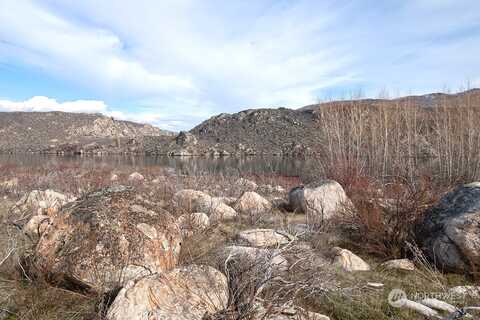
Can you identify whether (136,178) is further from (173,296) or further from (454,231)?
(173,296)

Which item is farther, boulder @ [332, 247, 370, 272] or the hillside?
the hillside

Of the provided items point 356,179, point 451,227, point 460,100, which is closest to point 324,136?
point 356,179

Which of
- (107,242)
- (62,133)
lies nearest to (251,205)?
(107,242)

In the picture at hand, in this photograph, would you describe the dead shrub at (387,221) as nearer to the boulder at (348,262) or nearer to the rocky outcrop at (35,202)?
the boulder at (348,262)

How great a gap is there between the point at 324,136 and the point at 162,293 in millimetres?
9091

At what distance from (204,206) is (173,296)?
4342mm

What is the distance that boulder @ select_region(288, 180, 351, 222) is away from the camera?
20.4 ft

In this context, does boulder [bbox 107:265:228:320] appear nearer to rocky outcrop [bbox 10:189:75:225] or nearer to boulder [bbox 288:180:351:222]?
boulder [bbox 288:180:351:222]

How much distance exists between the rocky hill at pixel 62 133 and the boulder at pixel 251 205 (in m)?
57.1

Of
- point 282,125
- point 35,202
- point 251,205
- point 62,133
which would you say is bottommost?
point 251,205

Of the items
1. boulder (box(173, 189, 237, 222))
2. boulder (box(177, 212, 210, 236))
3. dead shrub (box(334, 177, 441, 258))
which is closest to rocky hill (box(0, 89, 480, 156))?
boulder (box(173, 189, 237, 222))

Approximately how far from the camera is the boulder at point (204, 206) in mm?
6348

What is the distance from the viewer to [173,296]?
2.52 metres

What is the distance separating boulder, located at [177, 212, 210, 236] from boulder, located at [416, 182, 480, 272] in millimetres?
2871
